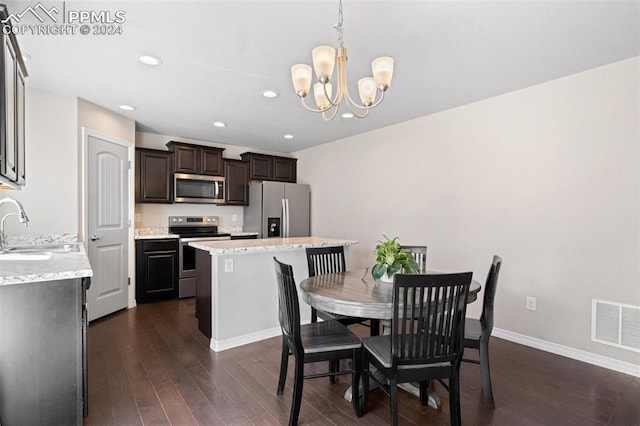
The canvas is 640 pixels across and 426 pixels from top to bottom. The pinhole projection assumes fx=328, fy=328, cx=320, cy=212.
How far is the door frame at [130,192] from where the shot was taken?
139 inches

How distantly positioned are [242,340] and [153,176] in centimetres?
291

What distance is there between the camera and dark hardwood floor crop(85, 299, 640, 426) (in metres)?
2.01

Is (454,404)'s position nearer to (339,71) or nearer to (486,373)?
(486,373)

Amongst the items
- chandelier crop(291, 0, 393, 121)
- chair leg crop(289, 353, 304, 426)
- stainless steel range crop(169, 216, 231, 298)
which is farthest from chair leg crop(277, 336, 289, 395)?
stainless steel range crop(169, 216, 231, 298)

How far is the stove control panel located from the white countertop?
3.25 metres

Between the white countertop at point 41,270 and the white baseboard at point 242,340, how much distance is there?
1.42 metres

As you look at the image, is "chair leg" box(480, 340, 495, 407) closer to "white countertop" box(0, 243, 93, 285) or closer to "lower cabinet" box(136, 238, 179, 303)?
"white countertop" box(0, 243, 93, 285)

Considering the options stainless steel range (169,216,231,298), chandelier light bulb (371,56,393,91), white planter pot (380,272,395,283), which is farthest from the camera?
stainless steel range (169,216,231,298)

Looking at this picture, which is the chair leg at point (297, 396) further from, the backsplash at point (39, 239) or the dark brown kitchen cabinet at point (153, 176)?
the dark brown kitchen cabinet at point (153, 176)

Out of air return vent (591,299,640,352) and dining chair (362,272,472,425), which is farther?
air return vent (591,299,640,352)

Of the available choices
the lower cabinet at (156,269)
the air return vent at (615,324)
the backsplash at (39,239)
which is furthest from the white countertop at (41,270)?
the air return vent at (615,324)

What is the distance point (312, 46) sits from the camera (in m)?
2.38

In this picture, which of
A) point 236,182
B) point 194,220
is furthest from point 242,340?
point 236,182

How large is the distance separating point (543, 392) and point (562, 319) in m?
0.92
